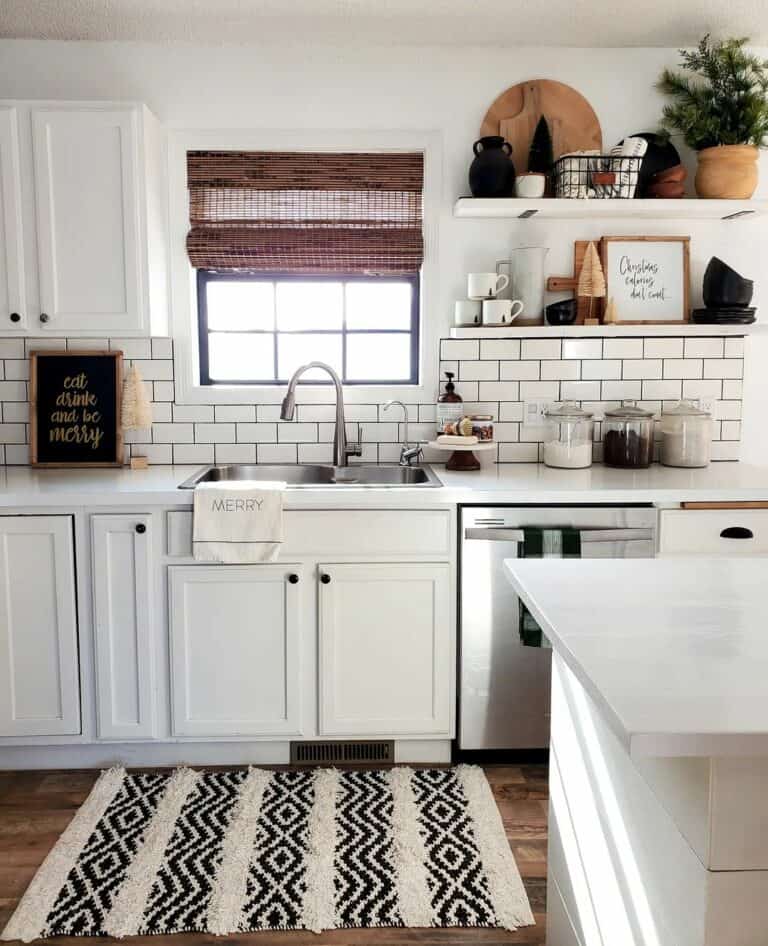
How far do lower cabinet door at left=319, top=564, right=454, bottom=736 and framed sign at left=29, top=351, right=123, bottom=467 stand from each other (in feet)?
3.86

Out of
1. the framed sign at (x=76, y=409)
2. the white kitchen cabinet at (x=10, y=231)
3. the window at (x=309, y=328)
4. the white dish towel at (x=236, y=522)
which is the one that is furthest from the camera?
the window at (x=309, y=328)

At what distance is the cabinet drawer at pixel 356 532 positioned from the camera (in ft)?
9.40

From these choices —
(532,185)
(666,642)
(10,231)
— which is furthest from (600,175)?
(666,642)

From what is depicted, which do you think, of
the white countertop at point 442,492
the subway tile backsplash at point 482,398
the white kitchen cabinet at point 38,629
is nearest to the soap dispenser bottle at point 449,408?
the subway tile backsplash at point 482,398

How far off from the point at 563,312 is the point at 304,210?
1.06 meters

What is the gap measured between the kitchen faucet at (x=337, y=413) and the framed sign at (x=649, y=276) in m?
1.12

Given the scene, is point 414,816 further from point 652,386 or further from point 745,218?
point 745,218

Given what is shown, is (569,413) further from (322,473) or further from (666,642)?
(666,642)

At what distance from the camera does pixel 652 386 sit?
11.6ft

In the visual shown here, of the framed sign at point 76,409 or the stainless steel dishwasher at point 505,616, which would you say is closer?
the stainless steel dishwasher at point 505,616

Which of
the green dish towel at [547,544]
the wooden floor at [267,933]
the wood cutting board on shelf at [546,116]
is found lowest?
the wooden floor at [267,933]

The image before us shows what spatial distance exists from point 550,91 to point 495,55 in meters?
0.25

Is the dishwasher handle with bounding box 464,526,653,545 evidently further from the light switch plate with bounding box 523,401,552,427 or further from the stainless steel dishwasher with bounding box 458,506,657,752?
the light switch plate with bounding box 523,401,552,427

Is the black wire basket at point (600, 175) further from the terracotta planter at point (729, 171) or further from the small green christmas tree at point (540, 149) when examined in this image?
the terracotta planter at point (729, 171)
